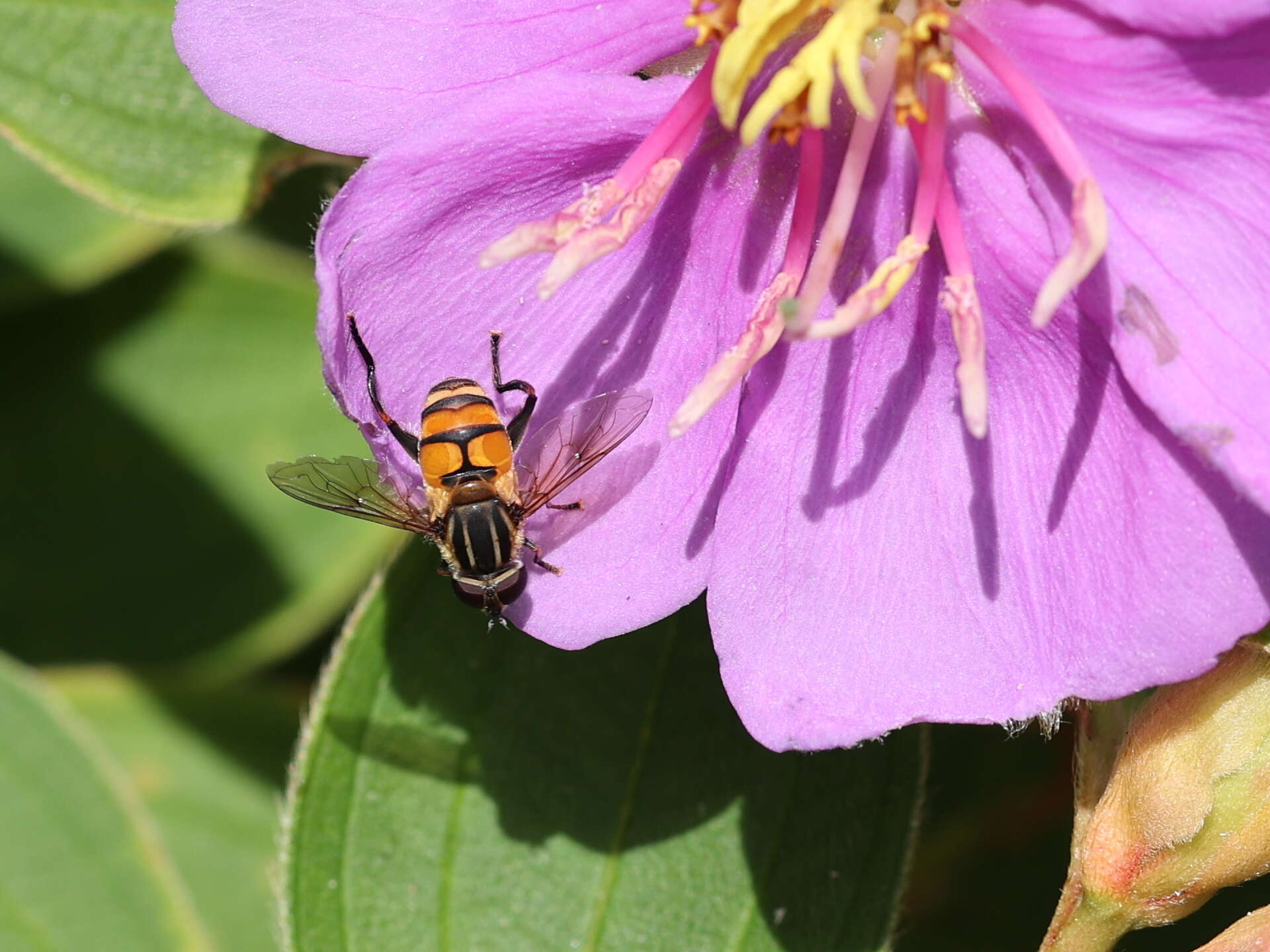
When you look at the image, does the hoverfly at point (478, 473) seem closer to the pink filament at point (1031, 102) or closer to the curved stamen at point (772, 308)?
the curved stamen at point (772, 308)

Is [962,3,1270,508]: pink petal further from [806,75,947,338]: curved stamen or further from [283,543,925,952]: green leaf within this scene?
[283,543,925,952]: green leaf

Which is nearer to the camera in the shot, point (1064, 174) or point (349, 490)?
point (1064, 174)

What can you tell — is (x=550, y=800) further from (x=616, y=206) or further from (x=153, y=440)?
(x=153, y=440)

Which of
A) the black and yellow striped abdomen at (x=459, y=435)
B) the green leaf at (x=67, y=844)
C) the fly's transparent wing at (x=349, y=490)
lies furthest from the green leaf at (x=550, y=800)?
the green leaf at (x=67, y=844)

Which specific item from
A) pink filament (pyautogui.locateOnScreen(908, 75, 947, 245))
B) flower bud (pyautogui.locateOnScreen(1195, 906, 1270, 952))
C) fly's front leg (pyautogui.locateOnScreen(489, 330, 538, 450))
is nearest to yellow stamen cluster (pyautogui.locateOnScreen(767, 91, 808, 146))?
pink filament (pyautogui.locateOnScreen(908, 75, 947, 245))

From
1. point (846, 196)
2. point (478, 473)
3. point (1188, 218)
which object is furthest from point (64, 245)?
point (1188, 218)

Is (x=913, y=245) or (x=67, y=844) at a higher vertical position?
(x=913, y=245)
